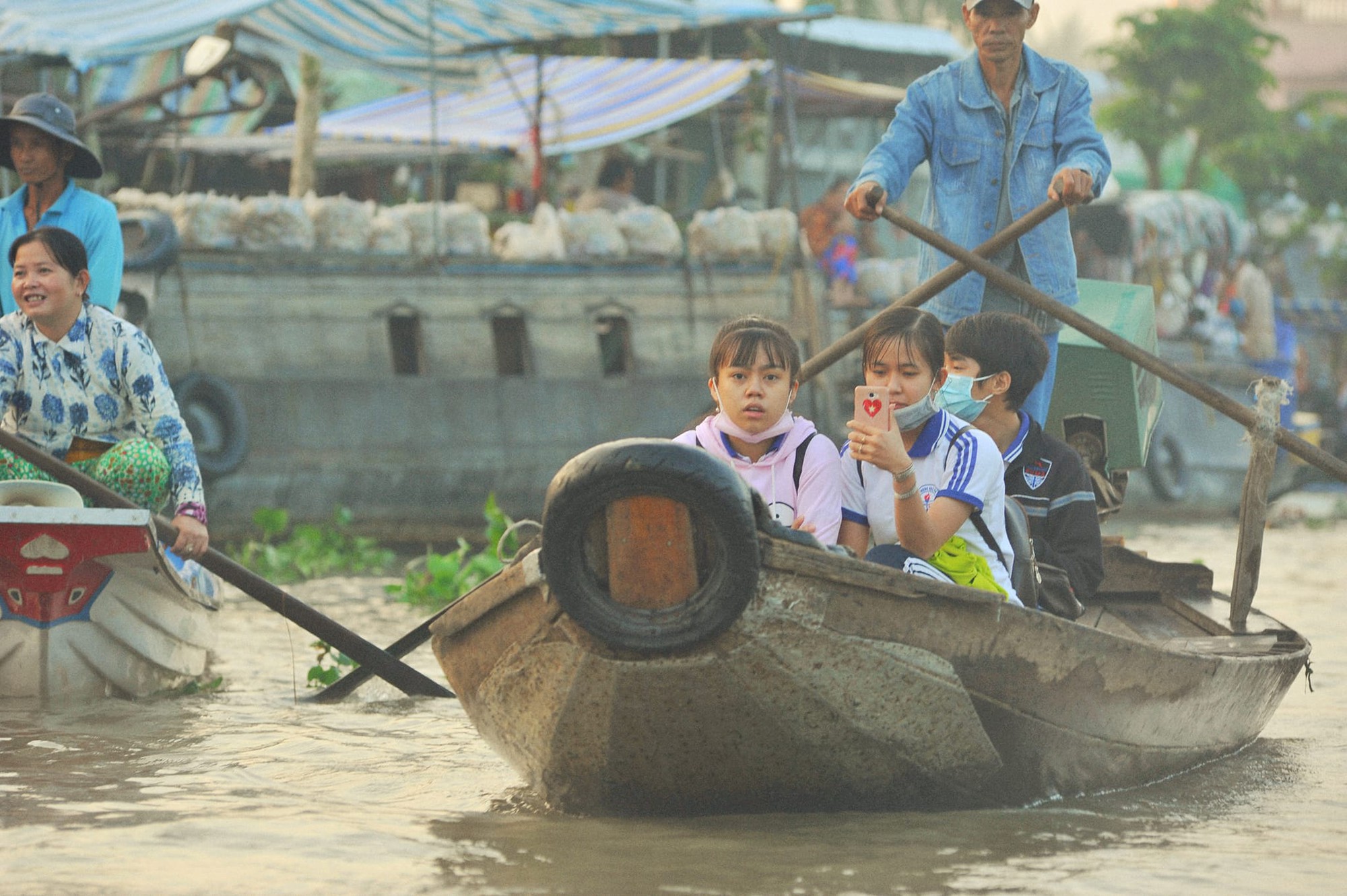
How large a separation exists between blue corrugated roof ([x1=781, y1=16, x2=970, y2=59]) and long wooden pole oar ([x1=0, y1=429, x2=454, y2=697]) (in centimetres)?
1754

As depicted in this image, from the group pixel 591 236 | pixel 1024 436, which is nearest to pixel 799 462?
pixel 1024 436

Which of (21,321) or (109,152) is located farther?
(109,152)

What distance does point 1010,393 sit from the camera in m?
4.41

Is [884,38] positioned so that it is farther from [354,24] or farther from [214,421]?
[214,421]

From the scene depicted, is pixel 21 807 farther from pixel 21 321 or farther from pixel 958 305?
pixel 958 305

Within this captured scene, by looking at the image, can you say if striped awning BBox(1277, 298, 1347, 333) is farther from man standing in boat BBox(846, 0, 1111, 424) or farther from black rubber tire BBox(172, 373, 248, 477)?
man standing in boat BBox(846, 0, 1111, 424)

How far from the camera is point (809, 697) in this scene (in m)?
3.37

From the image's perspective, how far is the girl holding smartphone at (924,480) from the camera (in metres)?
3.74

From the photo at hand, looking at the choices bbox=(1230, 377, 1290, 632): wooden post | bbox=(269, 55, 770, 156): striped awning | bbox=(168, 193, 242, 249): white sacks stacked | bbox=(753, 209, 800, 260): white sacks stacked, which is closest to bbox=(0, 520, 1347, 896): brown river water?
bbox=(1230, 377, 1290, 632): wooden post

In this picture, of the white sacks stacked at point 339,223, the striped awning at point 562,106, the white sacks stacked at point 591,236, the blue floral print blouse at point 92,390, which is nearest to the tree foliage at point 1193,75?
the striped awning at point 562,106

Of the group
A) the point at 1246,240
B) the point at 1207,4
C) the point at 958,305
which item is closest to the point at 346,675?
the point at 958,305

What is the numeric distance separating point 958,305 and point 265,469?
303 inches

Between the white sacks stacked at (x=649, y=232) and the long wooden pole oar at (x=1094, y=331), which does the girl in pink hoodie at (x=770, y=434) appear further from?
the white sacks stacked at (x=649, y=232)

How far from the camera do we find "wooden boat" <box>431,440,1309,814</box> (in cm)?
320
